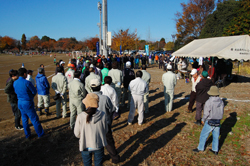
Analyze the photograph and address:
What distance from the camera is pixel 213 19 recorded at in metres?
29.8

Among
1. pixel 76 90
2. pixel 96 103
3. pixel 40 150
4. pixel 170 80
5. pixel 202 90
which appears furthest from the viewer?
pixel 170 80

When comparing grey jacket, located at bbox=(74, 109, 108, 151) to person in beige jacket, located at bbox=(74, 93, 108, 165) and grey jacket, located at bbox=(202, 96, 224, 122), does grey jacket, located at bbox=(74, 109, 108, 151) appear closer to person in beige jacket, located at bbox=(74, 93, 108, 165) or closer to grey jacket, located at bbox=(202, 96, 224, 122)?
person in beige jacket, located at bbox=(74, 93, 108, 165)

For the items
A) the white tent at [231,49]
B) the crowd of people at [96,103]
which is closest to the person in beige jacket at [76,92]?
the crowd of people at [96,103]

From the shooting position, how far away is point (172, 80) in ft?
23.1

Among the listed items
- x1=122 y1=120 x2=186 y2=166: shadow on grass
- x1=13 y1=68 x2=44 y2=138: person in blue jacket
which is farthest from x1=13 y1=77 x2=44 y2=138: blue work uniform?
x1=122 y1=120 x2=186 y2=166: shadow on grass

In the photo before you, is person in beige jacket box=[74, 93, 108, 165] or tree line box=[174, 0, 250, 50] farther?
tree line box=[174, 0, 250, 50]

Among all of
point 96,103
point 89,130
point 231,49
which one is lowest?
point 89,130

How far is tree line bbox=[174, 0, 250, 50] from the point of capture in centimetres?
2278

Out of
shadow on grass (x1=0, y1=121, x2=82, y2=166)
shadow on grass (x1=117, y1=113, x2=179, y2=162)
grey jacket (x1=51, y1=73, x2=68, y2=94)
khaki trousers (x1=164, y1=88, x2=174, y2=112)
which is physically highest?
grey jacket (x1=51, y1=73, x2=68, y2=94)

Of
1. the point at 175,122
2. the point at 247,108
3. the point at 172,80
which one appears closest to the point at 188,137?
the point at 175,122

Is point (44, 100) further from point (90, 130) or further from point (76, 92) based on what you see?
point (90, 130)

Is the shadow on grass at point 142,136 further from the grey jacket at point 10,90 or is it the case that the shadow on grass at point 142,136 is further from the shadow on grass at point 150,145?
the grey jacket at point 10,90

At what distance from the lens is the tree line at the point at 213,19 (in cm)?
2278

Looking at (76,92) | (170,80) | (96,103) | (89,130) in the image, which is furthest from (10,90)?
(170,80)
